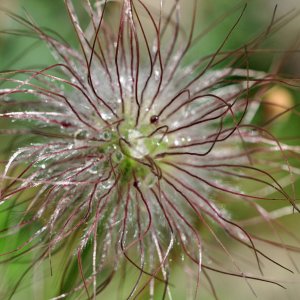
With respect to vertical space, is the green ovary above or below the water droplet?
above

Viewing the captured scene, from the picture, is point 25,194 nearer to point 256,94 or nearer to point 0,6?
point 256,94

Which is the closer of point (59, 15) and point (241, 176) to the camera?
point (241, 176)

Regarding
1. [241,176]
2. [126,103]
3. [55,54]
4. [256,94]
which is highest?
[55,54]

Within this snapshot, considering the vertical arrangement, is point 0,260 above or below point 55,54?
below

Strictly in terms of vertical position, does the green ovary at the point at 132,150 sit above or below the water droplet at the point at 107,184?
above

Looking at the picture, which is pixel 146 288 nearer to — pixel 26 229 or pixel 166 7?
pixel 26 229

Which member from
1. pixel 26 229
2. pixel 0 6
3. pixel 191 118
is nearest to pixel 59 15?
pixel 0 6

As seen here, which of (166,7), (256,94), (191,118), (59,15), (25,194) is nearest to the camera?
(25,194)

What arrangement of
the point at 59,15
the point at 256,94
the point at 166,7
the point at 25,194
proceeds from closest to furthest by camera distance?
the point at 25,194
the point at 256,94
the point at 59,15
the point at 166,7
